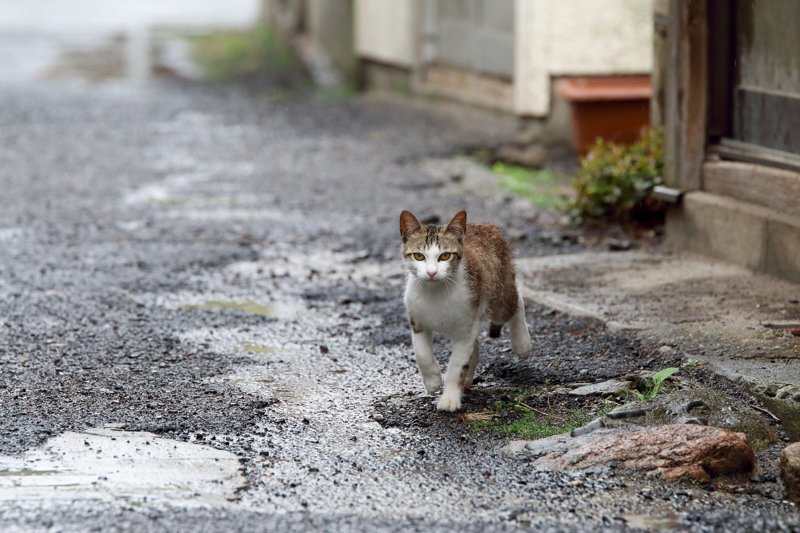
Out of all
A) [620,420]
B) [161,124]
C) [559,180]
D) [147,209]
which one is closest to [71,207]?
[147,209]

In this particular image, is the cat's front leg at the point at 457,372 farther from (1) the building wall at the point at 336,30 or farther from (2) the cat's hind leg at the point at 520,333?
(1) the building wall at the point at 336,30

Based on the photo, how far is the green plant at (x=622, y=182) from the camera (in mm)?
9062

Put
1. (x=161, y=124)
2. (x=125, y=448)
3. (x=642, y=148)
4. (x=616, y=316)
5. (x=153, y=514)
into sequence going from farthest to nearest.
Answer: (x=161, y=124), (x=642, y=148), (x=616, y=316), (x=125, y=448), (x=153, y=514)

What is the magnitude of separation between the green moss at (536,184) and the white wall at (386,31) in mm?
4357

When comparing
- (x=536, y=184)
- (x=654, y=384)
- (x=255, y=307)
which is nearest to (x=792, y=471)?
(x=654, y=384)

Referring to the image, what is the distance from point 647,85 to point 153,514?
9.06 m

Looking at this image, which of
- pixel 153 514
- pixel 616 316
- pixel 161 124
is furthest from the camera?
pixel 161 124

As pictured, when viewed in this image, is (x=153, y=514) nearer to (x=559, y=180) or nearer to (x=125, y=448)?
(x=125, y=448)

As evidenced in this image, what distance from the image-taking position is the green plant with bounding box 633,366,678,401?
5.35 metres

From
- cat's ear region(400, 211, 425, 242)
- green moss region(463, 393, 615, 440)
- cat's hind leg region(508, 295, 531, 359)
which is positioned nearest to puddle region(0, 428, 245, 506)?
green moss region(463, 393, 615, 440)

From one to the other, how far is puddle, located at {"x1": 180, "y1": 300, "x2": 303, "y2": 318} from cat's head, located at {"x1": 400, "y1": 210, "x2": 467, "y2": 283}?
1958 millimetres

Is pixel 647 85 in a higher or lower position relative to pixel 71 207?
higher

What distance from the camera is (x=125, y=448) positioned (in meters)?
4.88

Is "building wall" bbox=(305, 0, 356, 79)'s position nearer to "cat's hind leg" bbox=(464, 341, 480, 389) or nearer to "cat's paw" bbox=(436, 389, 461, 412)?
"cat's hind leg" bbox=(464, 341, 480, 389)
